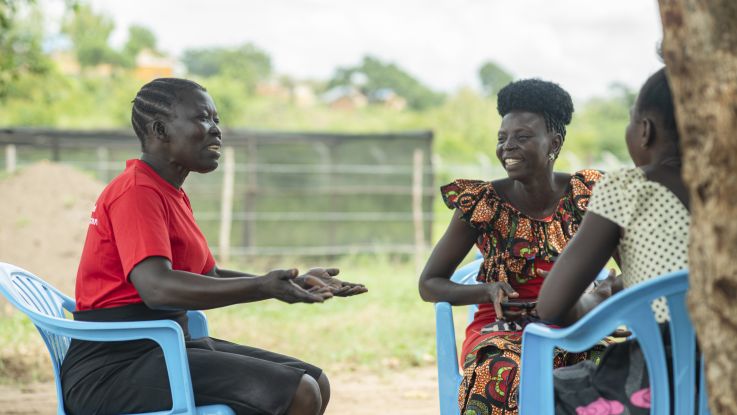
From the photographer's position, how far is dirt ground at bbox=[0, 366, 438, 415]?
5.12 metres

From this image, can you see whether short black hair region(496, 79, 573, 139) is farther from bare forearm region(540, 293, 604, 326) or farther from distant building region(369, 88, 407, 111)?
distant building region(369, 88, 407, 111)

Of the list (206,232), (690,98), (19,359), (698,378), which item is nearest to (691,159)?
(690,98)

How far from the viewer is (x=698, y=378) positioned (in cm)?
222

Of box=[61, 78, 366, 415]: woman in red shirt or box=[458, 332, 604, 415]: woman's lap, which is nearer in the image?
box=[61, 78, 366, 415]: woman in red shirt

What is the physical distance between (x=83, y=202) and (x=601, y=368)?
8.40 m

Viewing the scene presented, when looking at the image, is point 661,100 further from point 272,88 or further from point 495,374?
point 272,88

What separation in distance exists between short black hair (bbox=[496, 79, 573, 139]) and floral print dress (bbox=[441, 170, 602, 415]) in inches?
9.5

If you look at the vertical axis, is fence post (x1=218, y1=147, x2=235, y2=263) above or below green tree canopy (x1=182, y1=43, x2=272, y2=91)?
below

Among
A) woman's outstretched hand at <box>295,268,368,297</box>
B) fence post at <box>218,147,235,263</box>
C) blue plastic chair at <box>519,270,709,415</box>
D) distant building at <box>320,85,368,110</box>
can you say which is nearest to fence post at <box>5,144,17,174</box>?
fence post at <box>218,147,235,263</box>

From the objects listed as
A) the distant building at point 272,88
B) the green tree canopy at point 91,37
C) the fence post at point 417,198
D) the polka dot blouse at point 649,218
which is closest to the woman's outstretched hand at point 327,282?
the polka dot blouse at point 649,218

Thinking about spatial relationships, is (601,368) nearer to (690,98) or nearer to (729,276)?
(729,276)

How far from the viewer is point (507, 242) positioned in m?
3.24

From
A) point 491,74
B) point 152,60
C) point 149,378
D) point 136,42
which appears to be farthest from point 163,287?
point 491,74

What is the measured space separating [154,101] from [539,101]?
1365 millimetres
